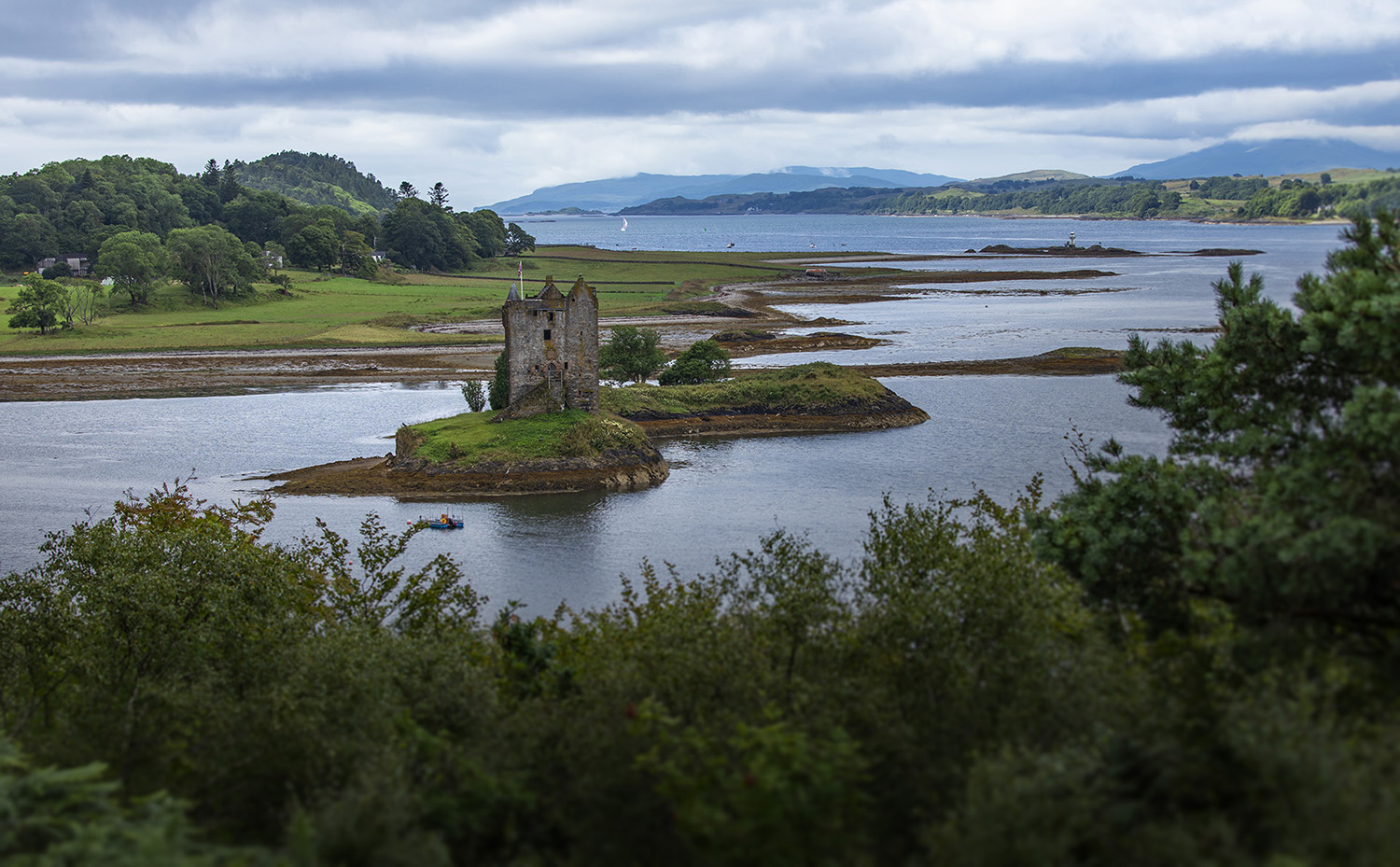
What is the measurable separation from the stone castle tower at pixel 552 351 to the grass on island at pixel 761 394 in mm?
12999

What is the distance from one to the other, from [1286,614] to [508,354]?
56994 mm

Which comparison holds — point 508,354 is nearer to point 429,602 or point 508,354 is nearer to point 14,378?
point 429,602

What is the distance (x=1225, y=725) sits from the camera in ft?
51.6

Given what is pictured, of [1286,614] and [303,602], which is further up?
[1286,614]

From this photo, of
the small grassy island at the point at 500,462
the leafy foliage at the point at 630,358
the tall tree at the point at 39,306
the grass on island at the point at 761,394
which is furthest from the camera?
the tall tree at the point at 39,306

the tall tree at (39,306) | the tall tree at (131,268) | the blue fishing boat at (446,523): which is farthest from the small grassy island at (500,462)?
the tall tree at (131,268)

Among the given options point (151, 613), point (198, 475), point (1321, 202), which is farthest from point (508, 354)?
point (1321, 202)

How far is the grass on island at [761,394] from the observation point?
8575 cm

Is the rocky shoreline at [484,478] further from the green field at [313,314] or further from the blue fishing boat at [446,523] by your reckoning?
the green field at [313,314]

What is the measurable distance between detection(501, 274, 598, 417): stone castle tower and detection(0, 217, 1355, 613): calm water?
841 centimetres

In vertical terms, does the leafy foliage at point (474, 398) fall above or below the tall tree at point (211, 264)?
below

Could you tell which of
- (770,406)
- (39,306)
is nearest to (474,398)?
(770,406)

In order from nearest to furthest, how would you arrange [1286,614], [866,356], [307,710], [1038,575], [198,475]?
1. [1286,614]
2. [307,710]
3. [1038,575]
4. [198,475]
5. [866,356]

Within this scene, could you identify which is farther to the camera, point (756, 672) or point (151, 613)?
point (151, 613)
